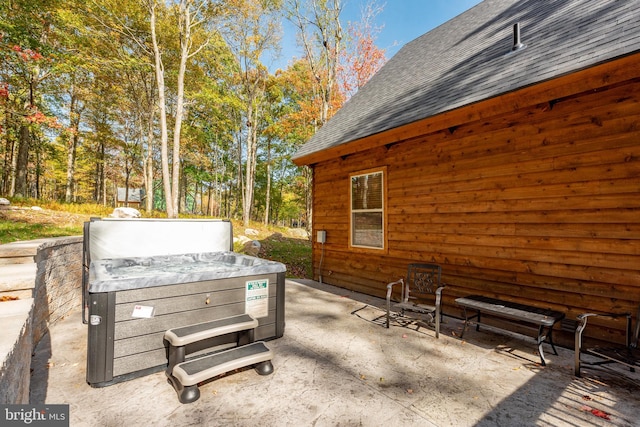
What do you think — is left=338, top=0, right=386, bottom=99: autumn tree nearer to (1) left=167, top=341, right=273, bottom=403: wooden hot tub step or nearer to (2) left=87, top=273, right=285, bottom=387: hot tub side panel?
(2) left=87, top=273, right=285, bottom=387: hot tub side panel

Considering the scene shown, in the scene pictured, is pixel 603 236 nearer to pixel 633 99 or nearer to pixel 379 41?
pixel 633 99

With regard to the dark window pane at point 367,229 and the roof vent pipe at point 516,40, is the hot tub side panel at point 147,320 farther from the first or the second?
the roof vent pipe at point 516,40

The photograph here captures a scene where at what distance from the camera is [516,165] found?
3469 mm

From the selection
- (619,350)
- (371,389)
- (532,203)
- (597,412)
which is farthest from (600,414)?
(532,203)

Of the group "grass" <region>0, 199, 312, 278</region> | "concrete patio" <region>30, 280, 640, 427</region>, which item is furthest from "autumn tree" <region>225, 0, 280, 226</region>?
"concrete patio" <region>30, 280, 640, 427</region>

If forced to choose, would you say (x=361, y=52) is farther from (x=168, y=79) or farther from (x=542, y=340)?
(x=542, y=340)

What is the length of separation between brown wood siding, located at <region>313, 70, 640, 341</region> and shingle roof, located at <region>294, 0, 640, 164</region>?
1.39 feet

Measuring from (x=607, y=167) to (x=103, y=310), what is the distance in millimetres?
4935

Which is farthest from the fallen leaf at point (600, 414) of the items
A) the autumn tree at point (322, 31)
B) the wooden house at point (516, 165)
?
the autumn tree at point (322, 31)

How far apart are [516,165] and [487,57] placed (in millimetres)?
1923

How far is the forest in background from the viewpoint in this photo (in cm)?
994

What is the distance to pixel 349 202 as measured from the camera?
5770 mm

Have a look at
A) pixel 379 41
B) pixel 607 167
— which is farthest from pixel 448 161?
pixel 379 41

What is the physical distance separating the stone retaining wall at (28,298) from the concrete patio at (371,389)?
422 millimetres
